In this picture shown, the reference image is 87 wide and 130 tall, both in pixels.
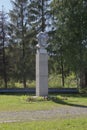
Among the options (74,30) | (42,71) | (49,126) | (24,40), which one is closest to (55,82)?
(24,40)

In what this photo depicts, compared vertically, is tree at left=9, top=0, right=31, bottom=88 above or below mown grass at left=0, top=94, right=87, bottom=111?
above

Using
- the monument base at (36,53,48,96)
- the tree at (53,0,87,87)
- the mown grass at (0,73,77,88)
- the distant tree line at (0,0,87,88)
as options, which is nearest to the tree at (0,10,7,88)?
the distant tree line at (0,0,87,88)

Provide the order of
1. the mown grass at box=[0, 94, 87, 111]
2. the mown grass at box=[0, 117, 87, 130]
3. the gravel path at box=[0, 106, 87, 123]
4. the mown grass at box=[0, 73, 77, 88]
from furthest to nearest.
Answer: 1. the mown grass at box=[0, 73, 77, 88]
2. the mown grass at box=[0, 94, 87, 111]
3. the gravel path at box=[0, 106, 87, 123]
4. the mown grass at box=[0, 117, 87, 130]

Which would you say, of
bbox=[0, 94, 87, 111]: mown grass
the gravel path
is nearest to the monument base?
bbox=[0, 94, 87, 111]: mown grass

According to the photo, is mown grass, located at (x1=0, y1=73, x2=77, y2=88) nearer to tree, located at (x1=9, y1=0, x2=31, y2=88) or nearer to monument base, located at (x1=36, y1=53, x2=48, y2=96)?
tree, located at (x1=9, y1=0, x2=31, y2=88)

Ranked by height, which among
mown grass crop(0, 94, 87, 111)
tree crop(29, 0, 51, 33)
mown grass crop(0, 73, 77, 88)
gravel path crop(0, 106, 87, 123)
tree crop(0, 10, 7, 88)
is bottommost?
mown grass crop(0, 94, 87, 111)

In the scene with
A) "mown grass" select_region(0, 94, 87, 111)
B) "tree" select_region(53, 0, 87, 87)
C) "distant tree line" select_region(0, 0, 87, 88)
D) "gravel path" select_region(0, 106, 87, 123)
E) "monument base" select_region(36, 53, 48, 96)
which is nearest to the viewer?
"gravel path" select_region(0, 106, 87, 123)

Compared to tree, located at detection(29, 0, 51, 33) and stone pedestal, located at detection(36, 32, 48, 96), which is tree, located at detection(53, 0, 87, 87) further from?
stone pedestal, located at detection(36, 32, 48, 96)

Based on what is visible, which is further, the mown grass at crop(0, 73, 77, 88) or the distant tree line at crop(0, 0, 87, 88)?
the mown grass at crop(0, 73, 77, 88)

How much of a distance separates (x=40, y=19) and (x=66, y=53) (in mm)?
9484

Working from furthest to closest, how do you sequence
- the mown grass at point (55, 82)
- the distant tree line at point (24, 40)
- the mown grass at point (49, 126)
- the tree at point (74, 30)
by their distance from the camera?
the mown grass at point (55, 82)
the distant tree line at point (24, 40)
the tree at point (74, 30)
the mown grass at point (49, 126)

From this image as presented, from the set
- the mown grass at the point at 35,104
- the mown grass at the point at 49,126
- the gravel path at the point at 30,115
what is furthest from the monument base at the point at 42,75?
the mown grass at the point at 49,126

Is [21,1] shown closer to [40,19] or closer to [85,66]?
[40,19]

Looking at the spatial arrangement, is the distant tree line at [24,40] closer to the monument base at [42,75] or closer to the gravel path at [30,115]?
the monument base at [42,75]
